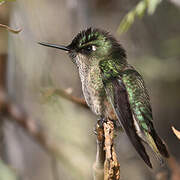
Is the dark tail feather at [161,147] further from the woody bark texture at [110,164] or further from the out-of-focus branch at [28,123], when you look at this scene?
the out-of-focus branch at [28,123]

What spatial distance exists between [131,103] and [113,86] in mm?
214

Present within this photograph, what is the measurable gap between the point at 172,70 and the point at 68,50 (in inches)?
80.6

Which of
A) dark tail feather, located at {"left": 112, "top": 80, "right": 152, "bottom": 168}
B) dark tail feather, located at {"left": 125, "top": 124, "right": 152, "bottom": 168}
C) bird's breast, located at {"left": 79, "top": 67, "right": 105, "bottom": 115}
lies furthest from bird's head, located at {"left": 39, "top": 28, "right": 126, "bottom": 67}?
dark tail feather, located at {"left": 125, "top": 124, "right": 152, "bottom": 168}

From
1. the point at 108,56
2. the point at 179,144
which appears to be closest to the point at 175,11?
the point at 179,144

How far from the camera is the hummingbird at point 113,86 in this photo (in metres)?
2.97

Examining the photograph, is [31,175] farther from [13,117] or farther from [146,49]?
[146,49]

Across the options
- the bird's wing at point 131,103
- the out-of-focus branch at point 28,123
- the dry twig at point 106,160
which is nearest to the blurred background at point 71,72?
the out-of-focus branch at point 28,123

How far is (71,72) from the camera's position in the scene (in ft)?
18.9

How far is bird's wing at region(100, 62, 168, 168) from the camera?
292 cm

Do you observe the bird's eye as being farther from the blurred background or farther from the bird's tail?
the bird's tail

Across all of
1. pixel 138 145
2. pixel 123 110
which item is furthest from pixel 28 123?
pixel 138 145

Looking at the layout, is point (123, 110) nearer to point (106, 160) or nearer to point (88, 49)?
point (88, 49)

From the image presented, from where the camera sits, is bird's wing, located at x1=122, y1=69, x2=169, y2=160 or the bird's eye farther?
the bird's eye

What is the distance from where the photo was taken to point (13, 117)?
445 cm
